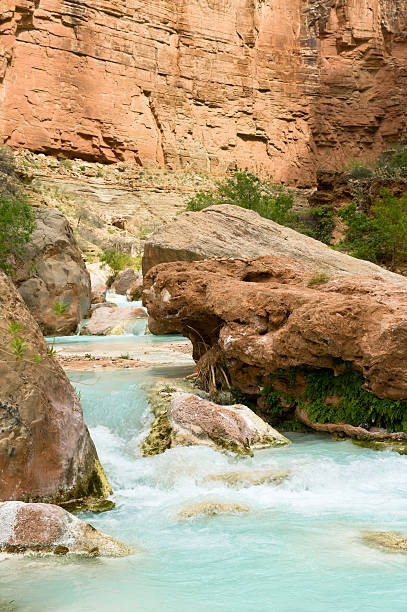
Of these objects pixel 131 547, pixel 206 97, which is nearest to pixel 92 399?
pixel 131 547

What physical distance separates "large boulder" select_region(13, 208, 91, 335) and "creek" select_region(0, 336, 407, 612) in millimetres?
9795

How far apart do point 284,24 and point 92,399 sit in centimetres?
4570

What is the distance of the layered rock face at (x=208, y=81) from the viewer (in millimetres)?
37781

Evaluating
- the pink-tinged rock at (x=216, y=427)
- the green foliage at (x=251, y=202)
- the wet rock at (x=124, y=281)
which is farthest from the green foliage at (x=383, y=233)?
the pink-tinged rock at (x=216, y=427)

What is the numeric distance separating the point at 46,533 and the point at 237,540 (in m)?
1.21

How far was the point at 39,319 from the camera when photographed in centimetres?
1566

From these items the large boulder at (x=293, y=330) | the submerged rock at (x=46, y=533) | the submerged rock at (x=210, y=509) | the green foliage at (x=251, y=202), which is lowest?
the submerged rock at (x=210, y=509)

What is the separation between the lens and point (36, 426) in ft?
14.3

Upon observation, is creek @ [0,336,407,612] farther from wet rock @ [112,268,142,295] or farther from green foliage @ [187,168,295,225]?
green foliage @ [187,168,295,225]

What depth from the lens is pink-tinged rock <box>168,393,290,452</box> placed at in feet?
19.7

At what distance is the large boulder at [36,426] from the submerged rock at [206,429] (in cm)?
130

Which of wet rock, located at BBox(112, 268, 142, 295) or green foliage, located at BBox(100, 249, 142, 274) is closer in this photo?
wet rock, located at BBox(112, 268, 142, 295)

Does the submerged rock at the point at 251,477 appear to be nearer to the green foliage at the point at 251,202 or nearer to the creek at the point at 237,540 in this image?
the creek at the point at 237,540

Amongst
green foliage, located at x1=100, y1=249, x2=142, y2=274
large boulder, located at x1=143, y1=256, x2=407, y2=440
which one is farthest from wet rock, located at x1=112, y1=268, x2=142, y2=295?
large boulder, located at x1=143, y1=256, x2=407, y2=440
